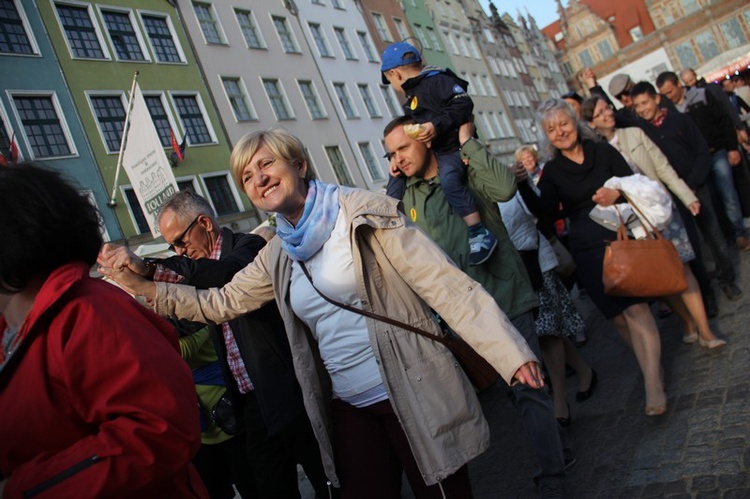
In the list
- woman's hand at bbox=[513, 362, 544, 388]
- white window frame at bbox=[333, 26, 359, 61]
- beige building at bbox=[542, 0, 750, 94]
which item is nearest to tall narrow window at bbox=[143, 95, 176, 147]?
white window frame at bbox=[333, 26, 359, 61]

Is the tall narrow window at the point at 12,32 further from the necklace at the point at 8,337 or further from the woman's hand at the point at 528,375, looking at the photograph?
the woman's hand at the point at 528,375

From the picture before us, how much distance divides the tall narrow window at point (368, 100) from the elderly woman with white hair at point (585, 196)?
102 ft

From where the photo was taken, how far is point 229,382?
12.4ft

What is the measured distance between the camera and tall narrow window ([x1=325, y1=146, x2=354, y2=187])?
1231 inches

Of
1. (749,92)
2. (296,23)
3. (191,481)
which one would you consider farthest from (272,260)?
(296,23)

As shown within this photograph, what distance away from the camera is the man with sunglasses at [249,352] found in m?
3.49

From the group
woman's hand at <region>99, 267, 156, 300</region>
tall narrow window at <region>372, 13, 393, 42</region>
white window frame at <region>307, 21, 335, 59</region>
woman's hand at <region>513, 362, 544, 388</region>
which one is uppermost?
tall narrow window at <region>372, 13, 393, 42</region>

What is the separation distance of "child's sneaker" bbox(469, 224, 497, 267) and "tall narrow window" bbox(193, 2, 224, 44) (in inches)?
1012

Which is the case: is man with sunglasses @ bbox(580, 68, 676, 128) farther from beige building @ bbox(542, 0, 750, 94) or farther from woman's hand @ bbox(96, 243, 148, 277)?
beige building @ bbox(542, 0, 750, 94)

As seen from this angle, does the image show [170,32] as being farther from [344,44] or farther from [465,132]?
[465,132]

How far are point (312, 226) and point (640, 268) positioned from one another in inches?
105

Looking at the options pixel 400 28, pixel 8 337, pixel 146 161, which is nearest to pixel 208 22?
pixel 146 161

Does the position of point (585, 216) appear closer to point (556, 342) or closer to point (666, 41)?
point (556, 342)

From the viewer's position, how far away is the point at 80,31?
22469 mm
